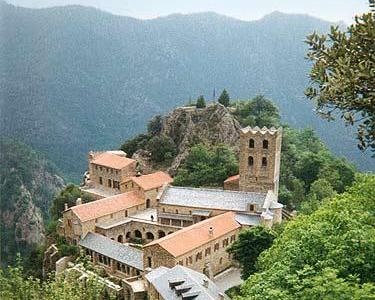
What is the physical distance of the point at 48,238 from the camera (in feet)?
153

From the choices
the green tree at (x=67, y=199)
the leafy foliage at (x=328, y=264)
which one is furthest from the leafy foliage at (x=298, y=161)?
the leafy foliage at (x=328, y=264)

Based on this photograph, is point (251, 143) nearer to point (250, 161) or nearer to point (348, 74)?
point (250, 161)

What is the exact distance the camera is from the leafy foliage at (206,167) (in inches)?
2000

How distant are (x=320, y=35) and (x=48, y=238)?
39371mm

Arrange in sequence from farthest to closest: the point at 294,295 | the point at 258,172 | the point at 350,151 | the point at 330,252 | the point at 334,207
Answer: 1. the point at 350,151
2. the point at 258,172
3. the point at 334,207
4. the point at 330,252
5. the point at 294,295

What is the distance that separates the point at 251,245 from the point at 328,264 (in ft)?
61.3

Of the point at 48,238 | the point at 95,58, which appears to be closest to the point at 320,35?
the point at 48,238

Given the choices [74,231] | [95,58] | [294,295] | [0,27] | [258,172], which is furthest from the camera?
[95,58]

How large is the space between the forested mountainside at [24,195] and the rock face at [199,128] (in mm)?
22833

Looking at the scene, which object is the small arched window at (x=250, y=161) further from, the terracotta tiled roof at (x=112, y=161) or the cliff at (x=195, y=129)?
the terracotta tiled roof at (x=112, y=161)

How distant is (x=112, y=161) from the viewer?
5416cm

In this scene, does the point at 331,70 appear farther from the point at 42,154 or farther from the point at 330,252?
the point at 42,154

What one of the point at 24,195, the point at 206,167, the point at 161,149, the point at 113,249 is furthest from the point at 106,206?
the point at 24,195

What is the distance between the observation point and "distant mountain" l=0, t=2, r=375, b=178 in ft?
230
